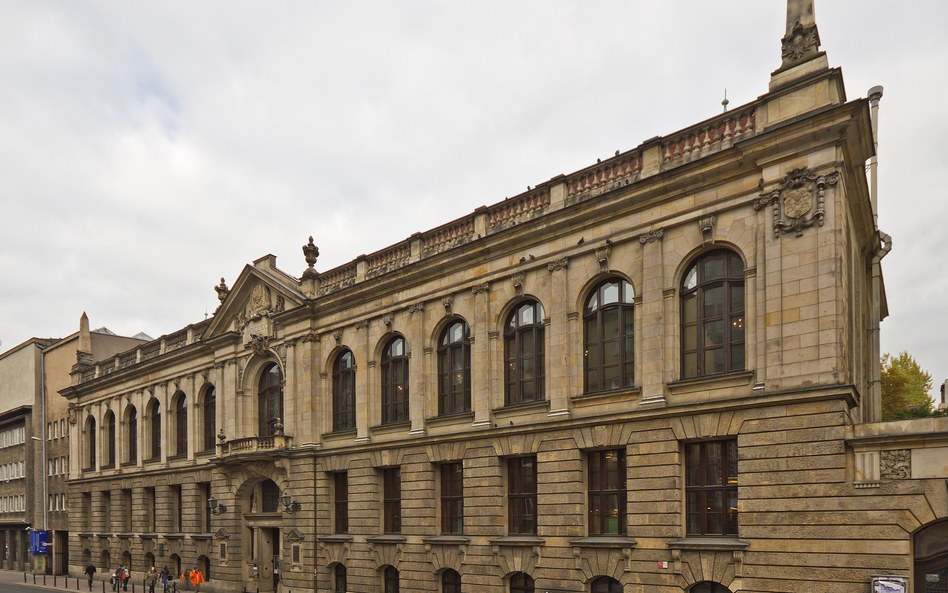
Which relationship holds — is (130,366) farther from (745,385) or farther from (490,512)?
(745,385)

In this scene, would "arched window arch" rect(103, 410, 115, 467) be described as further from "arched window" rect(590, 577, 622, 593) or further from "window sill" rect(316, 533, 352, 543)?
"arched window" rect(590, 577, 622, 593)

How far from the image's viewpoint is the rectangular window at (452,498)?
28.4 m

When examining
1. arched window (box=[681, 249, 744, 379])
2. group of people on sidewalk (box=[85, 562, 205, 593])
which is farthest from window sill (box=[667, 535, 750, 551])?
group of people on sidewalk (box=[85, 562, 205, 593])

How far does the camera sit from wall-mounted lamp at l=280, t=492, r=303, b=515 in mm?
34656

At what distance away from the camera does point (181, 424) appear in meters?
45.9

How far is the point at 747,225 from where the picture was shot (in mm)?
21000

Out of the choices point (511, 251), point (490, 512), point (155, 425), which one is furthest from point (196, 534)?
point (511, 251)

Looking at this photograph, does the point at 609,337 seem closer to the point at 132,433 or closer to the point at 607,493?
the point at 607,493

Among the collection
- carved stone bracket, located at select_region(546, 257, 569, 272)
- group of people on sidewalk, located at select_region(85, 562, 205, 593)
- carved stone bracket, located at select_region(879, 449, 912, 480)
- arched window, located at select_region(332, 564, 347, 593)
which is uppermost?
carved stone bracket, located at select_region(546, 257, 569, 272)

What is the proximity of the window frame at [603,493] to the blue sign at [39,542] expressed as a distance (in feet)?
159

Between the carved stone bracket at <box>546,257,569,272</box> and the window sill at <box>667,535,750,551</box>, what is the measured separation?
346 inches

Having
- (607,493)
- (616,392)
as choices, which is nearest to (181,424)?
(607,493)

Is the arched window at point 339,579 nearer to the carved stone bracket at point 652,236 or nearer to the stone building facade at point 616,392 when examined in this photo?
the stone building facade at point 616,392

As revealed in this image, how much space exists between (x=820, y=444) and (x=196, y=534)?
33584mm
